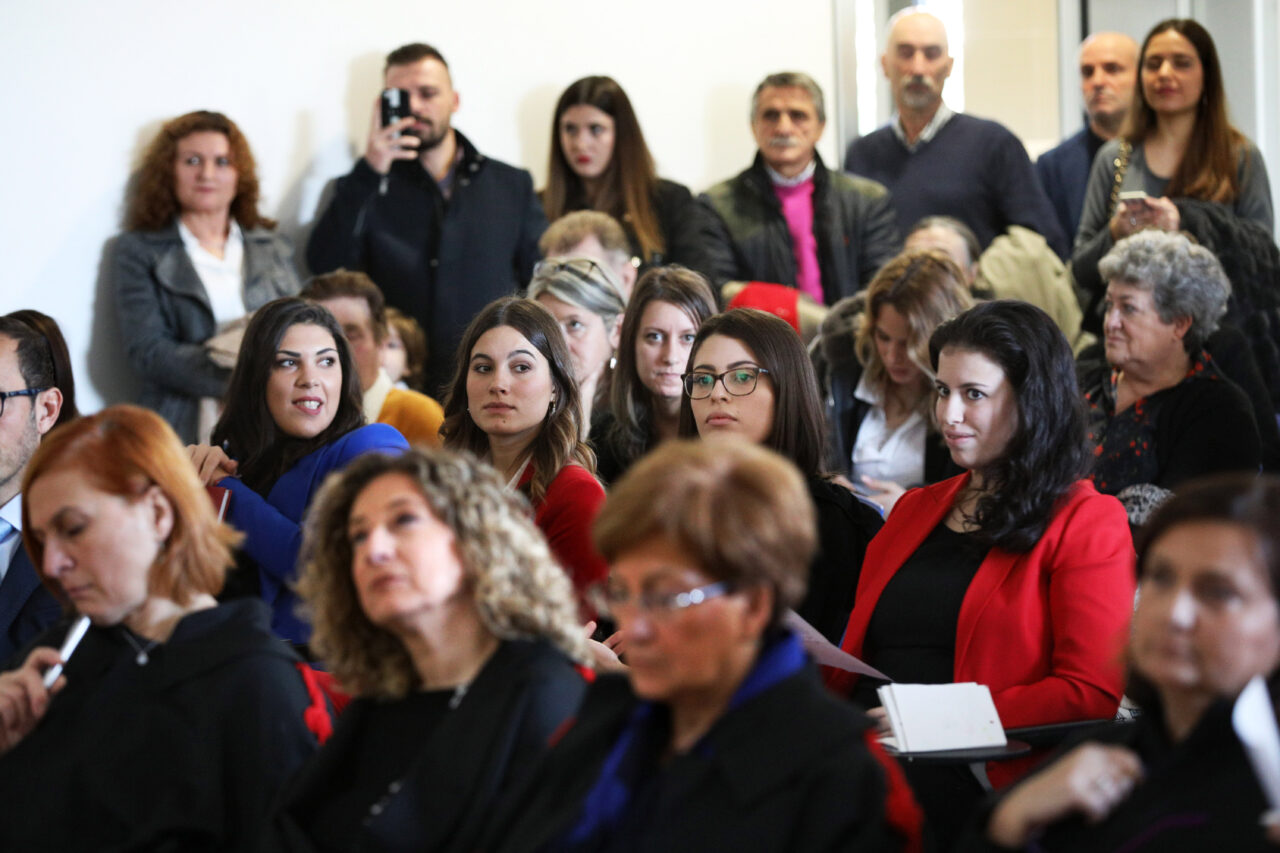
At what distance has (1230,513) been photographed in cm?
158

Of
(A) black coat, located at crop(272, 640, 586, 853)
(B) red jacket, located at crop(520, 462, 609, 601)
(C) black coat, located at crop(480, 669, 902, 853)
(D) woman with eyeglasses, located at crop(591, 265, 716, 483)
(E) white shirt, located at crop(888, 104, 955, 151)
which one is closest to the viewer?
(C) black coat, located at crop(480, 669, 902, 853)

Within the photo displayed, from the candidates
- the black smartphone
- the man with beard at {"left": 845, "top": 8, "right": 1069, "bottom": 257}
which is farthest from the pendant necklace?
the man with beard at {"left": 845, "top": 8, "right": 1069, "bottom": 257}

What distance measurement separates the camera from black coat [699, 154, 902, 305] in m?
5.32

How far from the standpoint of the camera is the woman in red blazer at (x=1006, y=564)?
97.8 inches

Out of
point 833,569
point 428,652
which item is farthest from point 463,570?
point 833,569

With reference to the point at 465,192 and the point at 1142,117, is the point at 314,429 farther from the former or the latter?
the point at 1142,117

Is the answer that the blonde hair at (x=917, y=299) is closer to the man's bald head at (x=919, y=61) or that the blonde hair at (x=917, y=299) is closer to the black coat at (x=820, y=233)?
the black coat at (x=820, y=233)

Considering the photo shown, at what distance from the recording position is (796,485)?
65.1 inches

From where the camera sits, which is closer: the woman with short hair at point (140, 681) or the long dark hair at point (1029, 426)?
the woman with short hair at point (140, 681)

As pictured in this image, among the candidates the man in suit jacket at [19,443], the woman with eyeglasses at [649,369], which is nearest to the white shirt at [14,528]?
the man in suit jacket at [19,443]

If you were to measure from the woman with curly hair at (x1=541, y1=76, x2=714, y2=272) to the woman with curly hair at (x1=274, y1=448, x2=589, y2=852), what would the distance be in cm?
338

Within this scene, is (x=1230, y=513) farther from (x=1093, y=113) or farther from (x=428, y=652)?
(x=1093, y=113)

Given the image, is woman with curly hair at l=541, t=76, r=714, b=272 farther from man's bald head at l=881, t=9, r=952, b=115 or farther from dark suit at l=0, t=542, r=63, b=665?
dark suit at l=0, t=542, r=63, b=665

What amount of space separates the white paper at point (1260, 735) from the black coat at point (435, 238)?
402 cm
